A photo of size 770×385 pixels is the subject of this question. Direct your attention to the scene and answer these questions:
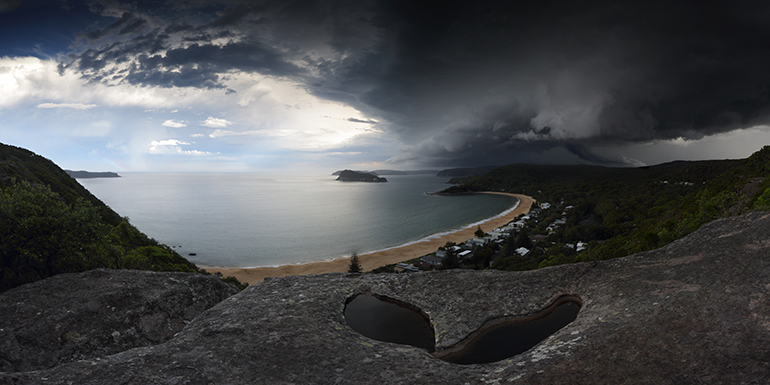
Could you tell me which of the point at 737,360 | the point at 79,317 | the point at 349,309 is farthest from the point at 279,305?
the point at 737,360

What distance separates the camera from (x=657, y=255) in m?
9.56

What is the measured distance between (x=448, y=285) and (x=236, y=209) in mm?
100098

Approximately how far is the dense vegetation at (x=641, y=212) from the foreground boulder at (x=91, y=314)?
72.2 ft

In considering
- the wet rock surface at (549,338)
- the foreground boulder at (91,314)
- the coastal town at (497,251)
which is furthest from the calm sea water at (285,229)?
the wet rock surface at (549,338)

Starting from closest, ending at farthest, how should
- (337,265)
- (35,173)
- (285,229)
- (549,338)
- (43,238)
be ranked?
(549,338) → (43,238) → (35,173) → (337,265) → (285,229)

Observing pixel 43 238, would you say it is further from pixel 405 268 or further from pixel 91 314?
pixel 405 268

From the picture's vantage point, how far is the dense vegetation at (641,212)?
1741cm

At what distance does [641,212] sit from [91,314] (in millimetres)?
77831

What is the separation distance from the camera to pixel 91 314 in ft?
27.7

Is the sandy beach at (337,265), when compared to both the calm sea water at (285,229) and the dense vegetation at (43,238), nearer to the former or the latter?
the calm sea water at (285,229)

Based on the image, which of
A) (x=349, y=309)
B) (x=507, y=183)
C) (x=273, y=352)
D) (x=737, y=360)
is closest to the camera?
(x=737, y=360)

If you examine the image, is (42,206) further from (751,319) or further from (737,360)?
(751,319)

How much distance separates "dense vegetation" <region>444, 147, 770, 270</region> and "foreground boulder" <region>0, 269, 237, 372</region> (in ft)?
72.2

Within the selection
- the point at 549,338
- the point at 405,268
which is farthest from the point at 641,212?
the point at 549,338
